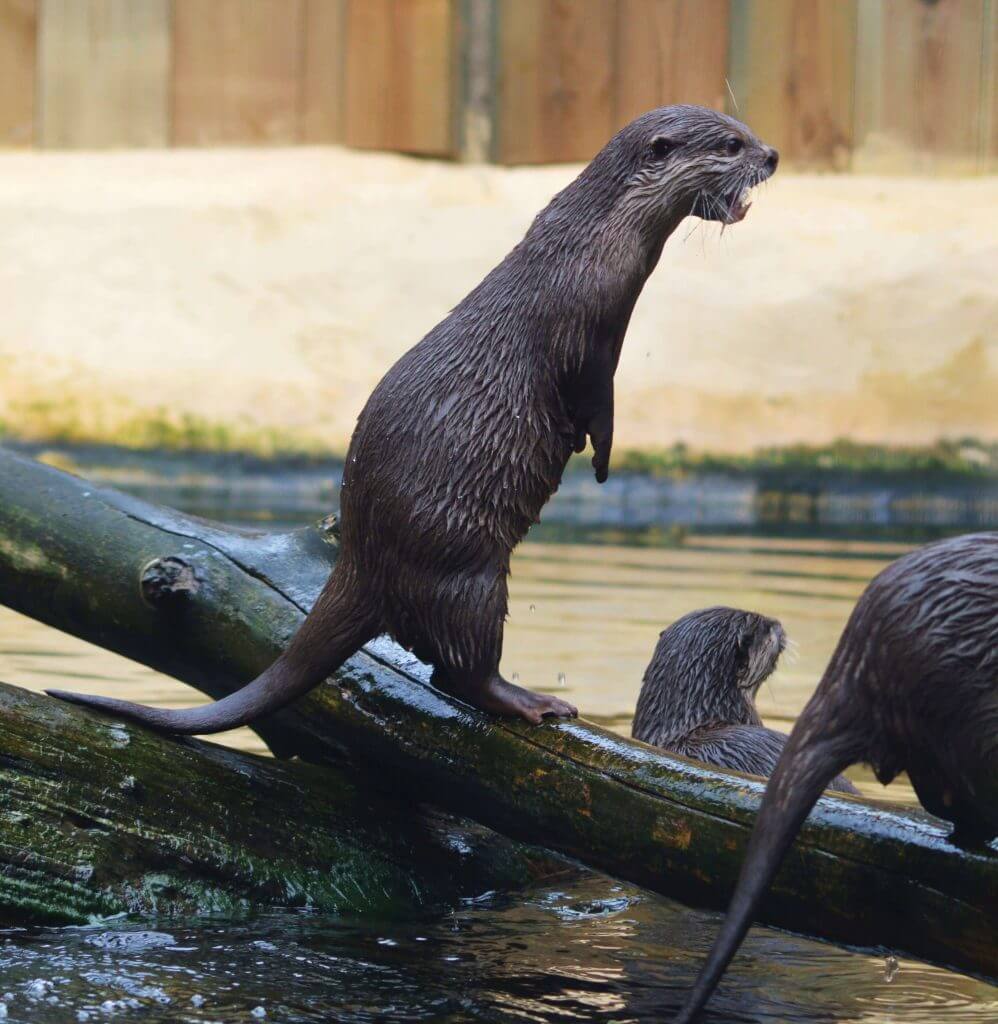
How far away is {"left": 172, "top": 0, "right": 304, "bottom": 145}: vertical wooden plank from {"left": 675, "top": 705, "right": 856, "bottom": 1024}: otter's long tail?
284 inches

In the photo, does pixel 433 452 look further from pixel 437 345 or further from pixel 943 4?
pixel 943 4

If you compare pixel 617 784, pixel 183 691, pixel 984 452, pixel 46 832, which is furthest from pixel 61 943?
pixel 984 452

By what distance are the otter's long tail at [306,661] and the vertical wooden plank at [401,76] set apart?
21.0 feet

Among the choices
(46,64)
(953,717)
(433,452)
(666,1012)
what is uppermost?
(46,64)

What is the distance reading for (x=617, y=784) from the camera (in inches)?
94.8

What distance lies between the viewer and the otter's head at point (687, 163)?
264 centimetres

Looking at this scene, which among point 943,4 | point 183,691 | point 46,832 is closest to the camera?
point 46,832

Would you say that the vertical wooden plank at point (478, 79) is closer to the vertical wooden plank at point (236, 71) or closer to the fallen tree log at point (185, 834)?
the vertical wooden plank at point (236, 71)

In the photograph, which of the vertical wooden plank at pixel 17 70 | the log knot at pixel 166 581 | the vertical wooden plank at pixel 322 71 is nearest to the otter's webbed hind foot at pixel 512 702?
the log knot at pixel 166 581

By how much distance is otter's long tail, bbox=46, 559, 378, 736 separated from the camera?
2.48m

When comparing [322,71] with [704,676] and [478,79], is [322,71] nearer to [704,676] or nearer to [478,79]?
[478,79]

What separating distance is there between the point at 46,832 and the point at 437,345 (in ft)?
2.85

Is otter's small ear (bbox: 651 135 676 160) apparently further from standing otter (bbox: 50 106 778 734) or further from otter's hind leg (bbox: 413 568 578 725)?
otter's hind leg (bbox: 413 568 578 725)

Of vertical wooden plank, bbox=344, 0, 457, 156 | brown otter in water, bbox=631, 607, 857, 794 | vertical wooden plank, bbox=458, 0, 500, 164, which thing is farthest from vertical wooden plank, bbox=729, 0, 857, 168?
brown otter in water, bbox=631, 607, 857, 794
